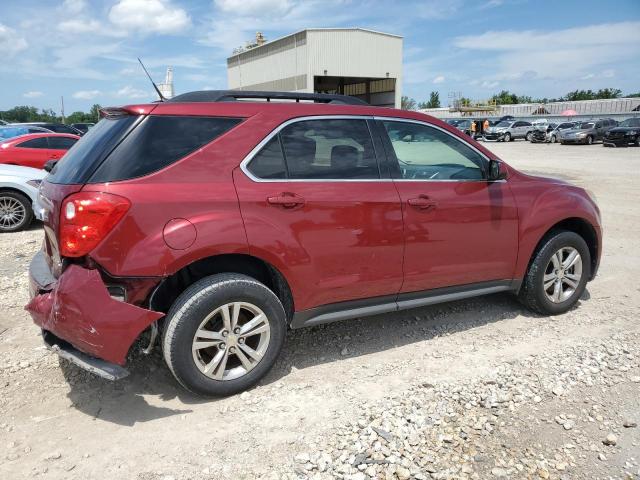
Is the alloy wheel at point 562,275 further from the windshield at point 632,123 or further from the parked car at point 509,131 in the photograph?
the parked car at point 509,131

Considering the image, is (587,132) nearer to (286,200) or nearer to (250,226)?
(286,200)

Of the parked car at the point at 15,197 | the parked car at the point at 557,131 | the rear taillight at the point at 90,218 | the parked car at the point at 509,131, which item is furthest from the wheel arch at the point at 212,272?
the parked car at the point at 509,131

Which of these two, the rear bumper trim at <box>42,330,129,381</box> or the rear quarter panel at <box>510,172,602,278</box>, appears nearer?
the rear bumper trim at <box>42,330,129,381</box>

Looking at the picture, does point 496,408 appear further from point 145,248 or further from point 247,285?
point 145,248

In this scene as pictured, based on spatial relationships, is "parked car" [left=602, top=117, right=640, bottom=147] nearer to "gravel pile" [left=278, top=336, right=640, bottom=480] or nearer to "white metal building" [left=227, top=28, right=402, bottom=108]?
"white metal building" [left=227, top=28, right=402, bottom=108]

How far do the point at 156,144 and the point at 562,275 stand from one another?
3622 mm

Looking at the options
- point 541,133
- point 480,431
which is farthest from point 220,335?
point 541,133

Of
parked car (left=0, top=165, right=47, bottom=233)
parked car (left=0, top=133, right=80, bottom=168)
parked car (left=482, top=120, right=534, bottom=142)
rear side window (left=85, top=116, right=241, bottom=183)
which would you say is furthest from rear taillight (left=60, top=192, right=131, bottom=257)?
parked car (left=482, top=120, right=534, bottom=142)

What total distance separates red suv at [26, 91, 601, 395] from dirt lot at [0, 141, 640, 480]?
1.23ft

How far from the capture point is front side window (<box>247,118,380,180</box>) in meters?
3.20

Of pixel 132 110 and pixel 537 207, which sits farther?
pixel 537 207

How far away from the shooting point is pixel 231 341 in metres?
3.11

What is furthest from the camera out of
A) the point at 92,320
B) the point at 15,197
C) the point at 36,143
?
the point at 36,143

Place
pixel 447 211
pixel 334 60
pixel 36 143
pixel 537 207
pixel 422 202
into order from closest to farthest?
pixel 422 202
pixel 447 211
pixel 537 207
pixel 36 143
pixel 334 60
